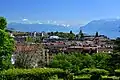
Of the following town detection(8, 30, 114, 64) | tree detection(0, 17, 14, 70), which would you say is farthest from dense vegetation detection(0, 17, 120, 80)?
town detection(8, 30, 114, 64)

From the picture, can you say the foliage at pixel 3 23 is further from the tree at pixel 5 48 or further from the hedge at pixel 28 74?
the hedge at pixel 28 74

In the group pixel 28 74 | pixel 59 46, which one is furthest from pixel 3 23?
pixel 59 46

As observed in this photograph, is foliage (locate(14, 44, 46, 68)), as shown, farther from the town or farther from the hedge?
the hedge

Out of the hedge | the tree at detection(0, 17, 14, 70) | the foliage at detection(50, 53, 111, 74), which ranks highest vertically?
the tree at detection(0, 17, 14, 70)

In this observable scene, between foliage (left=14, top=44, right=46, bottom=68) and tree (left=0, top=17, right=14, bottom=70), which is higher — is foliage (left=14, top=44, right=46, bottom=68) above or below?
below

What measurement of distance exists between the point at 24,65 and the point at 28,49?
2.75 metres

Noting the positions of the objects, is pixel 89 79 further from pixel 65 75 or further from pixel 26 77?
pixel 26 77

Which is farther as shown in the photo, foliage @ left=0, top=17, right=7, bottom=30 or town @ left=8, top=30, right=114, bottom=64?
town @ left=8, top=30, right=114, bottom=64

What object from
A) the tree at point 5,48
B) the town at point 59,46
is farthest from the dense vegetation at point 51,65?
the town at point 59,46

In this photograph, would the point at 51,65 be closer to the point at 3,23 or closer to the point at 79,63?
the point at 79,63

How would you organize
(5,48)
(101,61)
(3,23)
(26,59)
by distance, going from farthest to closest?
(101,61) < (26,59) < (3,23) < (5,48)

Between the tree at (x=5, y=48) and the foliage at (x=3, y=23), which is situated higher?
the foliage at (x=3, y=23)

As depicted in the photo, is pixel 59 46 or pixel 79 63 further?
pixel 59 46

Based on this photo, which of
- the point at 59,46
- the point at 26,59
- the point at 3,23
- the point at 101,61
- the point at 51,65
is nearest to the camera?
the point at 3,23
